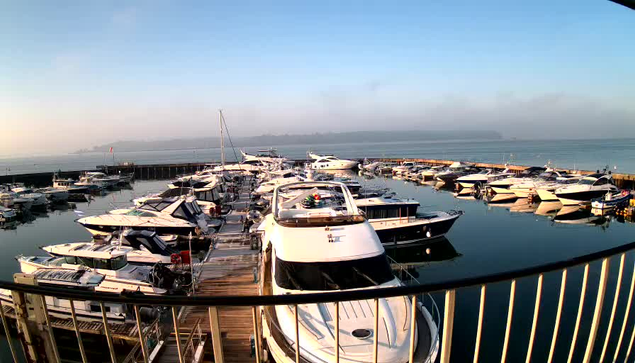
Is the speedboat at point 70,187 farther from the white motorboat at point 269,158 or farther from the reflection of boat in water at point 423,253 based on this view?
the reflection of boat in water at point 423,253

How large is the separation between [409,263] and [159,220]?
565 inches

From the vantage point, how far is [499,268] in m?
16.3

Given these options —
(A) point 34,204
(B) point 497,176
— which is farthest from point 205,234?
(B) point 497,176

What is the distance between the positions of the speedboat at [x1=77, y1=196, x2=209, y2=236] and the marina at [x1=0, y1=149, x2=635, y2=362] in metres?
0.53

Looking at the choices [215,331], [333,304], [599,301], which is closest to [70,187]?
[333,304]

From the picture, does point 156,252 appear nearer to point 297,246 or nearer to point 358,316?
point 297,246

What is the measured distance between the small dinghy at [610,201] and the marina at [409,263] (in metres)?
0.59

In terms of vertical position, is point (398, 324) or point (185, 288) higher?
point (398, 324)

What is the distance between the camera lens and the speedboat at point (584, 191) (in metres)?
28.8

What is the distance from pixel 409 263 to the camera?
18.0 meters

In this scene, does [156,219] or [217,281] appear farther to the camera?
[156,219]

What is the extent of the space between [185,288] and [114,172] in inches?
2499

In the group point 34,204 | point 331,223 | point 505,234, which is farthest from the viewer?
point 34,204

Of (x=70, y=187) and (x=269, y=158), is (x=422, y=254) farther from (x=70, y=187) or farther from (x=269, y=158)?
(x=70, y=187)
